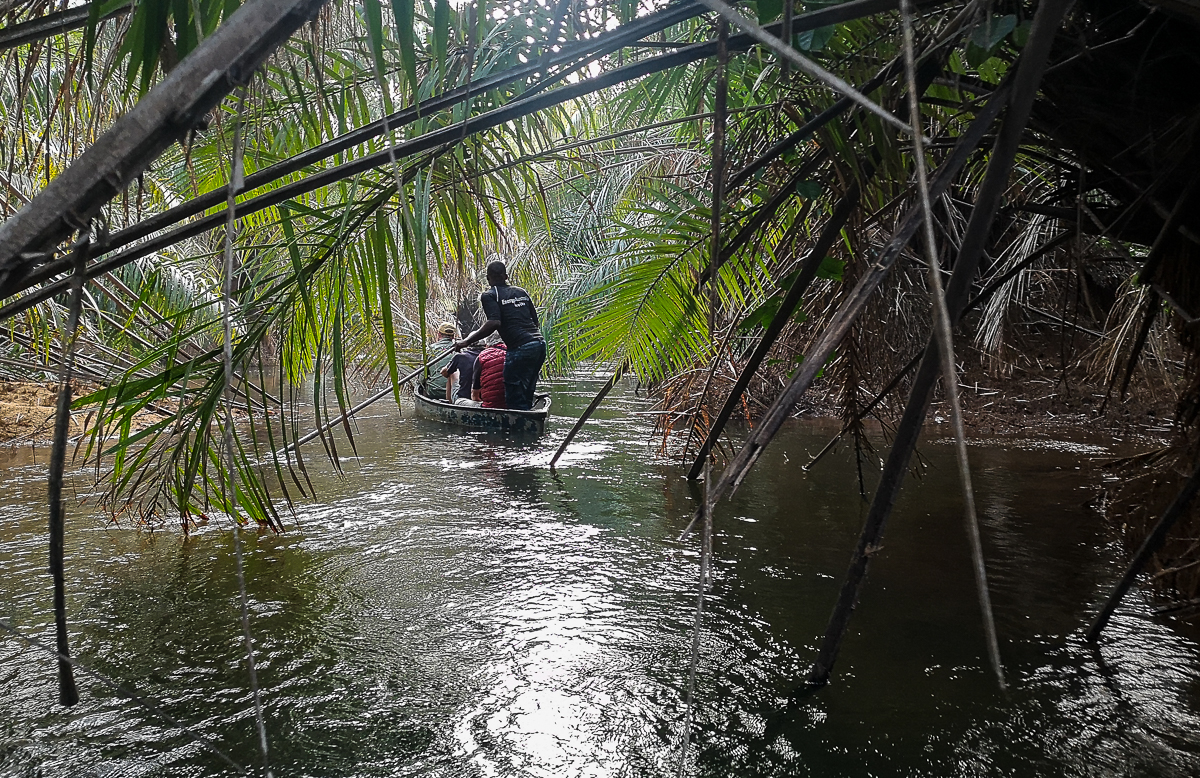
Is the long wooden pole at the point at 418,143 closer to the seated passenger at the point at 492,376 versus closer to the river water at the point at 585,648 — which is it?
the river water at the point at 585,648

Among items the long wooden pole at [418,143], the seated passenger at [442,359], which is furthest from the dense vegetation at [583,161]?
the seated passenger at [442,359]

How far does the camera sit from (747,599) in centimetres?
288

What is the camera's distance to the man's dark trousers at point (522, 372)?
25.3 feet

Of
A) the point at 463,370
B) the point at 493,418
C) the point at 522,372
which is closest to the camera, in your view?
the point at 493,418

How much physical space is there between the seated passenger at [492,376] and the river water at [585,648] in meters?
3.88

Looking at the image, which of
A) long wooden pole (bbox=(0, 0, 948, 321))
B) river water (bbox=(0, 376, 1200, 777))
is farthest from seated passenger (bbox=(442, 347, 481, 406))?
long wooden pole (bbox=(0, 0, 948, 321))

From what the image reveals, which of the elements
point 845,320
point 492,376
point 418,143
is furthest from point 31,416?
point 845,320

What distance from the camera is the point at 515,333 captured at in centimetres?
764

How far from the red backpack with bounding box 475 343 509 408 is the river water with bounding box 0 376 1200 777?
3878 mm

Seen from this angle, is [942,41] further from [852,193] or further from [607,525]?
[607,525]

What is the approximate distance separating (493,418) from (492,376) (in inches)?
35.0

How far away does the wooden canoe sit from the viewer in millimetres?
7203

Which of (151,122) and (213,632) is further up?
(151,122)

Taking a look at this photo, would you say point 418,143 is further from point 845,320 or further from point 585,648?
point 585,648
